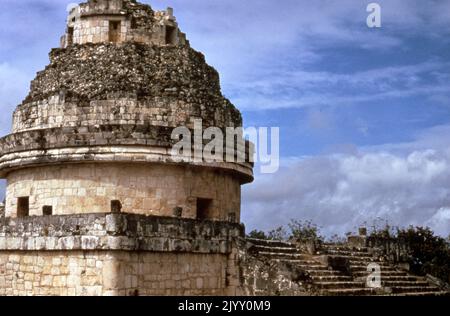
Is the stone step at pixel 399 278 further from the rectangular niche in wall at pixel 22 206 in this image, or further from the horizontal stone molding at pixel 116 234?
the rectangular niche in wall at pixel 22 206

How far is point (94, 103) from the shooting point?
1734 cm

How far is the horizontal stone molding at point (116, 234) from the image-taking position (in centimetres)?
1382

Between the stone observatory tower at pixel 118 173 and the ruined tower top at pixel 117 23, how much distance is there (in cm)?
3

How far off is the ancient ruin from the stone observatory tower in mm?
31

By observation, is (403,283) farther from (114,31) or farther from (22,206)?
(114,31)

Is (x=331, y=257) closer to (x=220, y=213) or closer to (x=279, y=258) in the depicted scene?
(x=279, y=258)

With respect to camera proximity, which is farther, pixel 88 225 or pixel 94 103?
pixel 94 103

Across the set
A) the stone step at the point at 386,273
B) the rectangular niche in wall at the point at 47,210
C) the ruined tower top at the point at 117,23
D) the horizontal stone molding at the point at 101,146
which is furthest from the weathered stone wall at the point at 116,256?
the ruined tower top at the point at 117,23

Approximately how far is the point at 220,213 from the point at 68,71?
5.92 meters

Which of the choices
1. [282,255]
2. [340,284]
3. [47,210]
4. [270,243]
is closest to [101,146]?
[47,210]

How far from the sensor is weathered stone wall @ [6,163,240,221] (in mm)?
16703

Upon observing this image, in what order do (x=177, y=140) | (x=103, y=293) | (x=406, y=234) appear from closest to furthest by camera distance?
(x=103, y=293) < (x=177, y=140) < (x=406, y=234)

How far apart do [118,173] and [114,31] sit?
15.5ft
